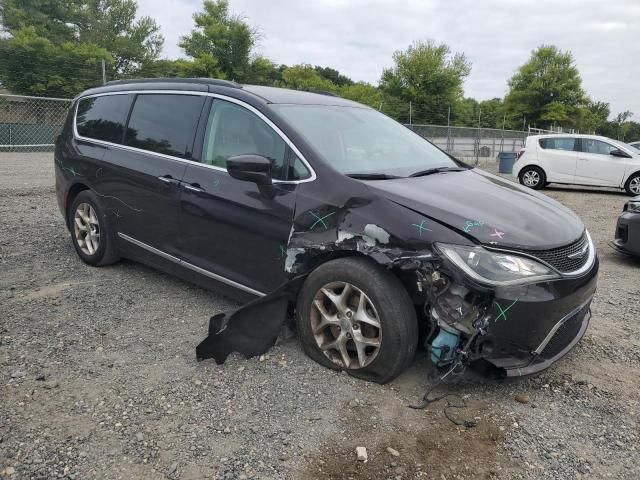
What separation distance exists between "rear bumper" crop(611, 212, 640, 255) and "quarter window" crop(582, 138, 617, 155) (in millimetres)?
8409

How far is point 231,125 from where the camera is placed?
3.67 meters

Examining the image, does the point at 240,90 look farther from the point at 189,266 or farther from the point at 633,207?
the point at 633,207

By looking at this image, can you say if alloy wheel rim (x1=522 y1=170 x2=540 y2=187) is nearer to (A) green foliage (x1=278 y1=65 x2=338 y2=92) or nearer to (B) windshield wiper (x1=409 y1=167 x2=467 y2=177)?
(B) windshield wiper (x1=409 y1=167 x2=467 y2=177)

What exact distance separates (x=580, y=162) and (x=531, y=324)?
12.4m

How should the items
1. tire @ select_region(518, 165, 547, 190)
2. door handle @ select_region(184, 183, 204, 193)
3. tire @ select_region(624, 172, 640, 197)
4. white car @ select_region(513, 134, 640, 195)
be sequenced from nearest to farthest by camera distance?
door handle @ select_region(184, 183, 204, 193)
tire @ select_region(624, 172, 640, 197)
white car @ select_region(513, 134, 640, 195)
tire @ select_region(518, 165, 547, 190)

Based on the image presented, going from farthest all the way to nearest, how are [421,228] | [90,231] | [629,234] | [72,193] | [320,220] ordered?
[629,234], [72,193], [90,231], [320,220], [421,228]

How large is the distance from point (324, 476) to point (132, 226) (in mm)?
2794

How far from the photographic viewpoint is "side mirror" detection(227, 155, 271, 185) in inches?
124

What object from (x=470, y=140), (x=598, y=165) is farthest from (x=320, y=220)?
(x=470, y=140)

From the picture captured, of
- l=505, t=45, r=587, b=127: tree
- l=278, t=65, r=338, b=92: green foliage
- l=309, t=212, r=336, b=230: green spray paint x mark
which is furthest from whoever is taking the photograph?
l=505, t=45, r=587, b=127: tree

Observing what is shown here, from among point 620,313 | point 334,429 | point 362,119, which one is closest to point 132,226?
point 362,119

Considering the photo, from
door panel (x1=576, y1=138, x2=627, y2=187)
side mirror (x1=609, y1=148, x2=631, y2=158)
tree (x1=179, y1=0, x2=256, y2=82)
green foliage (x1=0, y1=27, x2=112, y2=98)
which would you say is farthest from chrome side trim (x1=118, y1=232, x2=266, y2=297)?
tree (x1=179, y1=0, x2=256, y2=82)

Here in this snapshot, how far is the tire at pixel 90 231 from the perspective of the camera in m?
4.63

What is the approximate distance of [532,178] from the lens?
46.5ft
